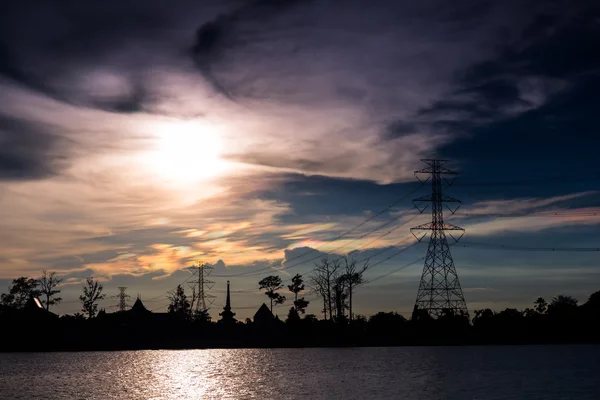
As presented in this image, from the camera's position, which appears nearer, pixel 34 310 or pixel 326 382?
pixel 326 382

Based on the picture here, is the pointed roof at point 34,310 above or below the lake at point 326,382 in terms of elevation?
above

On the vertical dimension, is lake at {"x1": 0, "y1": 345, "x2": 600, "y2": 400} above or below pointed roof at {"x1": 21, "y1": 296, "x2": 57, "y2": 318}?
below

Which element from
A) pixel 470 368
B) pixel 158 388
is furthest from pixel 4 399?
pixel 470 368

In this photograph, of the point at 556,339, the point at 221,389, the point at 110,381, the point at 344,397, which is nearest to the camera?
the point at 344,397

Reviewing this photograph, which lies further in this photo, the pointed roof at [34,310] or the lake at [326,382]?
the pointed roof at [34,310]

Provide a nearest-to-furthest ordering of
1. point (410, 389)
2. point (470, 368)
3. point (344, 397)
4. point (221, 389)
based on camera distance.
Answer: point (344, 397), point (410, 389), point (221, 389), point (470, 368)

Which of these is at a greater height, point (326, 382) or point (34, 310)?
point (34, 310)

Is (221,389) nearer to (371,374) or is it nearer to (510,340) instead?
(371,374)

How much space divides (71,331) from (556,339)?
14424 cm

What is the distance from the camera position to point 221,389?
82.6 meters

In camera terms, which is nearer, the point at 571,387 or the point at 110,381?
the point at 571,387

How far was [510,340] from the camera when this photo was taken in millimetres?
197750

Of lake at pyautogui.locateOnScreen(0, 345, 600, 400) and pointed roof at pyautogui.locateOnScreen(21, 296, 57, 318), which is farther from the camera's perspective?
pointed roof at pyautogui.locateOnScreen(21, 296, 57, 318)

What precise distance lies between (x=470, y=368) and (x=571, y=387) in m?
32.6
